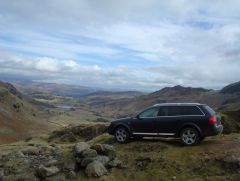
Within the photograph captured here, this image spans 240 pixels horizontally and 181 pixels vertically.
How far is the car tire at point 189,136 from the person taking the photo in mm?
21312

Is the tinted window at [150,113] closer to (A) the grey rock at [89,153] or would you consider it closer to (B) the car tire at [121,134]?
(B) the car tire at [121,134]

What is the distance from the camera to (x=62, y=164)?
71.1 ft

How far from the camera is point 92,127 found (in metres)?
48.1

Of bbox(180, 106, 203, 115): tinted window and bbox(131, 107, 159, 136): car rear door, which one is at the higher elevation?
bbox(180, 106, 203, 115): tinted window

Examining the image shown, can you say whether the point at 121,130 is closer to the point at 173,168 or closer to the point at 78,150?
the point at 78,150

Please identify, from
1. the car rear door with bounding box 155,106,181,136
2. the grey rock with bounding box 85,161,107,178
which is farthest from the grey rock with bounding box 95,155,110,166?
the car rear door with bounding box 155,106,181,136

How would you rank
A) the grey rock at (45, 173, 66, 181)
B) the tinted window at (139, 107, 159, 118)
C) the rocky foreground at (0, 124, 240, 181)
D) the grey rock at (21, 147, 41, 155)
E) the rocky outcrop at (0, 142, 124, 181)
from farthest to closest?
the grey rock at (21, 147, 41, 155) < the tinted window at (139, 107, 159, 118) < the rocky outcrop at (0, 142, 124, 181) < the grey rock at (45, 173, 66, 181) < the rocky foreground at (0, 124, 240, 181)

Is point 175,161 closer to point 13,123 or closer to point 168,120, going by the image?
point 168,120

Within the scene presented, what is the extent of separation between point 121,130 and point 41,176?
5441mm

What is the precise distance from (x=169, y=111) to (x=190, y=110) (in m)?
1.21

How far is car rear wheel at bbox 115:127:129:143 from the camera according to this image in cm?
2336

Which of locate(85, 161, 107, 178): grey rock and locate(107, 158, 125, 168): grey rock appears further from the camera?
locate(107, 158, 125, 168): grey rock

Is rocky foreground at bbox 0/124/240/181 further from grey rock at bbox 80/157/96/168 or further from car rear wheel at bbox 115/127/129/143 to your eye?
car rear wheel at bbox 115/127/129/143

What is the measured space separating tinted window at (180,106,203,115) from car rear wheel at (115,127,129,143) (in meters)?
3.65
